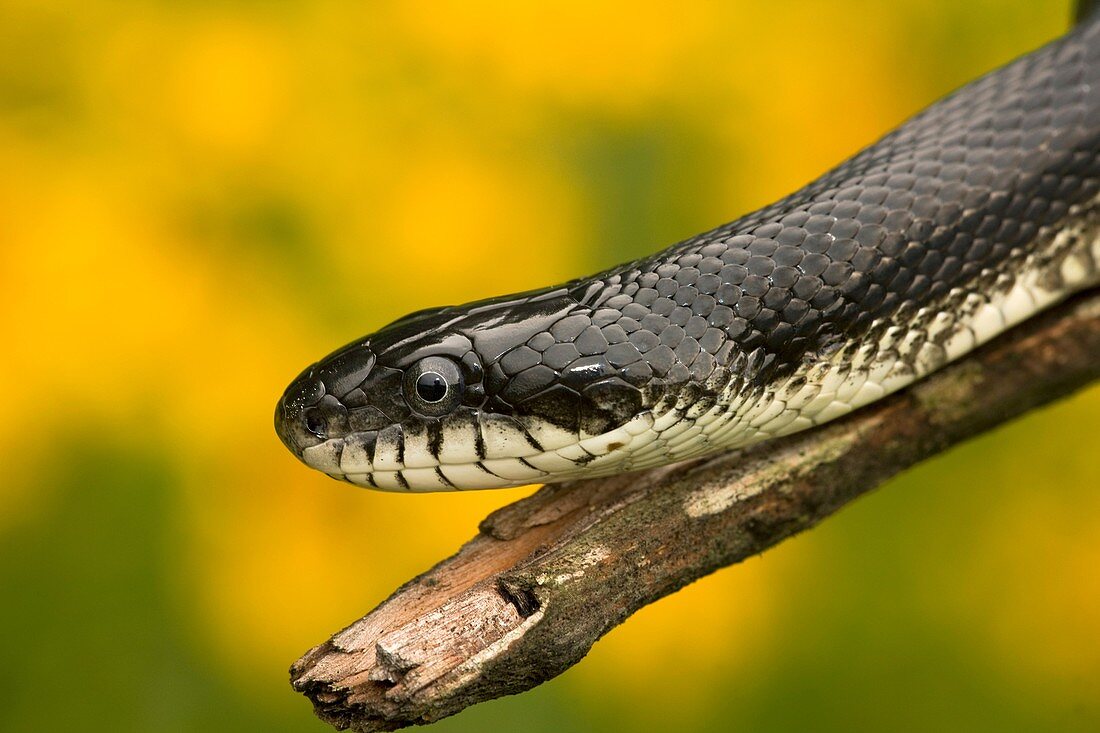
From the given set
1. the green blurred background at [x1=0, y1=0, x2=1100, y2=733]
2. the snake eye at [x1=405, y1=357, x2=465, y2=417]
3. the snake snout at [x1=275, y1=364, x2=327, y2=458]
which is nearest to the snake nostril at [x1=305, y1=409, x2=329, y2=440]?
the snake snout at [x1=275, y1=364, x2=327, y2=458]

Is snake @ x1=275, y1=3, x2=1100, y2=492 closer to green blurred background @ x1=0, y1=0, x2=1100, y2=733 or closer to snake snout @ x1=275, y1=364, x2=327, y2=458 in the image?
snake snout @ x1=275, y1=364, x2=327, y2=458

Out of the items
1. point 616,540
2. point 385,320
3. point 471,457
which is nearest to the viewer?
point 616,540

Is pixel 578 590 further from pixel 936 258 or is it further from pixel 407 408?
pixel 936 258

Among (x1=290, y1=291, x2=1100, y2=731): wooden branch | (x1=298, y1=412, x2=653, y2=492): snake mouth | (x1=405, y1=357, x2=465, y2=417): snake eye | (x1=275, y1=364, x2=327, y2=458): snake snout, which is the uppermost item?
(x1=275, y1=364, x2=327, y2=458): snake snout

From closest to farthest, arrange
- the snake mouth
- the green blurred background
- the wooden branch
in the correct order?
the wooden branch
the snake mouth
the green blurred background

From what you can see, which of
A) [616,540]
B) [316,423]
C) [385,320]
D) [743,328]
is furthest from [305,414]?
[743,328]

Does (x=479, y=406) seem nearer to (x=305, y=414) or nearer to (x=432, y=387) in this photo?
(x=432, y=387)
